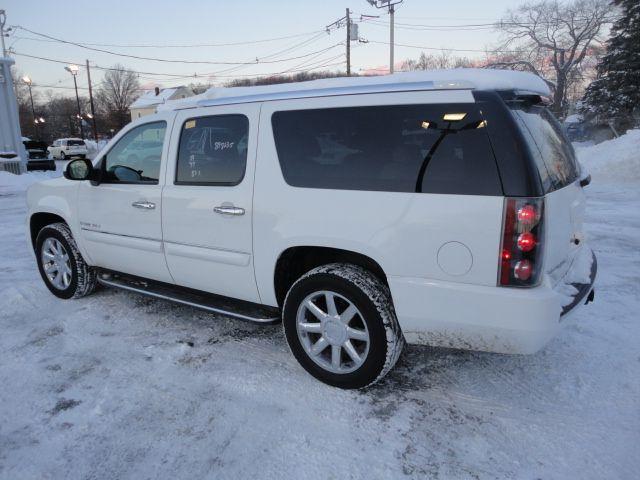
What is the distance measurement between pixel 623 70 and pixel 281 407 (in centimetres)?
3435

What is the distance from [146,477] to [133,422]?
0.48m

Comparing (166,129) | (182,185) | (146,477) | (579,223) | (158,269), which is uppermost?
(166,129)

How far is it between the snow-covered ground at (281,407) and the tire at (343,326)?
0.54ft

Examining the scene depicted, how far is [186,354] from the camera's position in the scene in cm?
353

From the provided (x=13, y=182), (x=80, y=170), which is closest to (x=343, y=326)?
(x=80, y=170)

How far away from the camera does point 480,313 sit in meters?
2.47

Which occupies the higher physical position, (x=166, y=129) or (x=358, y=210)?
(x=166, y=129)

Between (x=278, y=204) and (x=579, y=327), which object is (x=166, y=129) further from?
(x=579, y=327)

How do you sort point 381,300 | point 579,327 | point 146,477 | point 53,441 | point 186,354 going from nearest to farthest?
point 146,477, point 53,441, point 381,300, point 186,354, point 579,327

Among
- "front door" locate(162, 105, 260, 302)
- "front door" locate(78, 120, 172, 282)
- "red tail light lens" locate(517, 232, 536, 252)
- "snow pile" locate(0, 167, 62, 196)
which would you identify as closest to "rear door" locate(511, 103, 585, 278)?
"red tail light lens" locate(517, 232, 536, 252)

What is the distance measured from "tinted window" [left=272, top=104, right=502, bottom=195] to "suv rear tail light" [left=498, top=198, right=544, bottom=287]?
13 centimetres

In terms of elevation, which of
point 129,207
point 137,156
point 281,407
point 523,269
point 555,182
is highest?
point 137,156

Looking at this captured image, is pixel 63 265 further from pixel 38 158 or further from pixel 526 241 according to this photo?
pixel 38 158

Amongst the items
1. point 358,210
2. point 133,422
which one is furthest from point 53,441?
point 358,210
